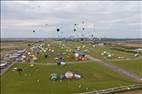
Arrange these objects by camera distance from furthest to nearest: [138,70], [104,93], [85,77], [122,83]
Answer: [138,70], [85,77], [122,83], [104,93]

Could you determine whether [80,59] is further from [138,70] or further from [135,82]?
[135,82]

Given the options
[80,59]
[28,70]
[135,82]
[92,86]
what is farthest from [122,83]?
[80,59]

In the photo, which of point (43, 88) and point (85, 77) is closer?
point (43, 88)

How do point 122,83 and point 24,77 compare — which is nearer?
point 122,83

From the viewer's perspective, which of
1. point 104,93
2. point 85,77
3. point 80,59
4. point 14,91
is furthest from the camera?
point 80,59

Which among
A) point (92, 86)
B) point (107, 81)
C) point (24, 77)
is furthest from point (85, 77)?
point (24, 77)

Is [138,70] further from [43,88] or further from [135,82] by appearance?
[43,88]

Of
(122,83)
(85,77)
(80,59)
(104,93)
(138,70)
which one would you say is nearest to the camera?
(104,93)

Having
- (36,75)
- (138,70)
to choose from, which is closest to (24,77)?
(36,75)

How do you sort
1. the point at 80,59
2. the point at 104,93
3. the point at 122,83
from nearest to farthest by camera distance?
the point at 104,93, the point at 122,83, the point at 80,59
